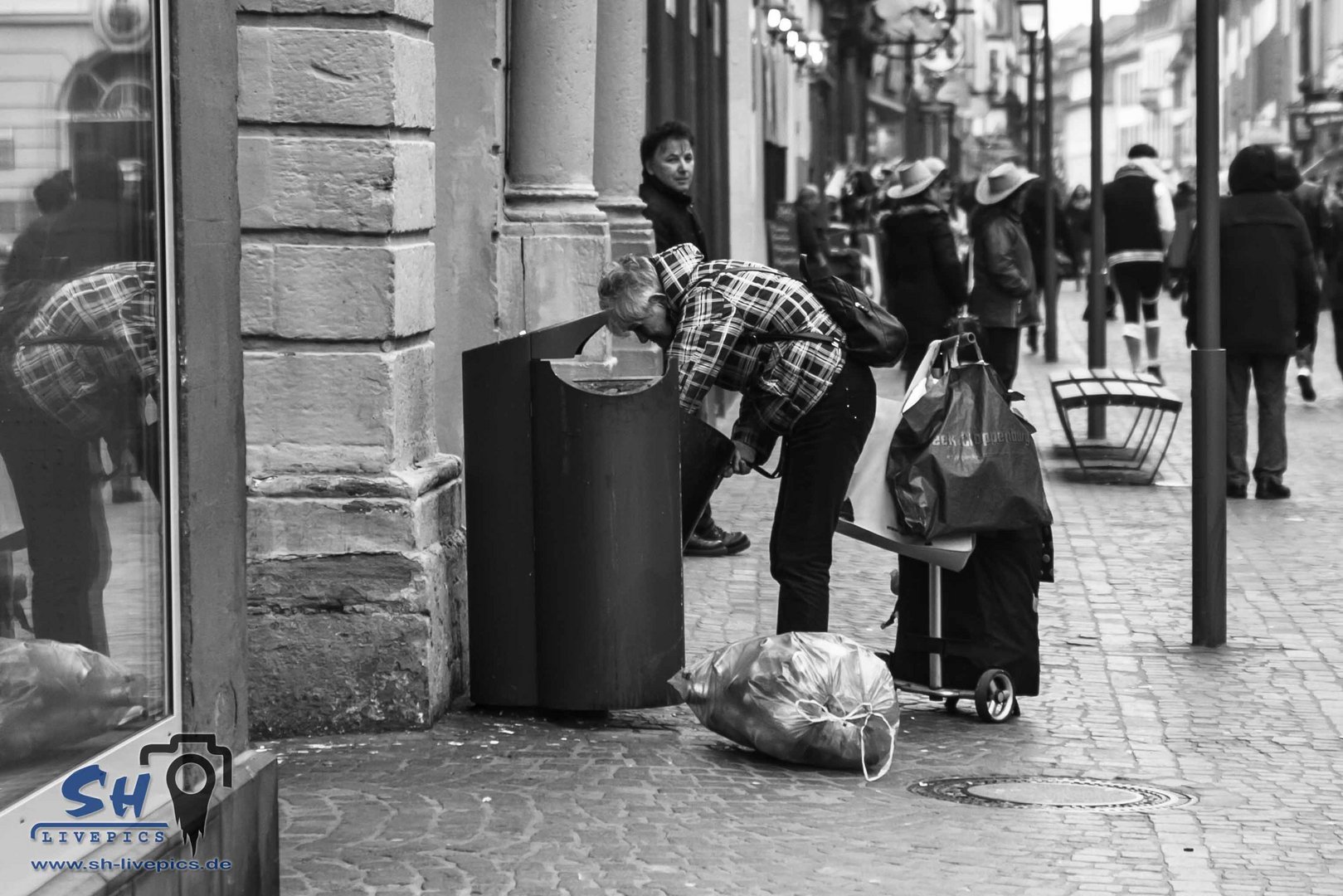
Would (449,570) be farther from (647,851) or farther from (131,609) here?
(131,609)

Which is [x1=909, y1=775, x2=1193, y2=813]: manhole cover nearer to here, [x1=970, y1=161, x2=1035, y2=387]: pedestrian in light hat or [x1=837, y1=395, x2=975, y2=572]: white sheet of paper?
[x1=837, y1=395, x2=975, y2=572]: white sheet of paper

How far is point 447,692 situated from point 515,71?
3335mm

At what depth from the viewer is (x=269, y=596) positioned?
22.3 ft

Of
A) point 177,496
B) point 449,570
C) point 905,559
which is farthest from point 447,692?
point 177,496

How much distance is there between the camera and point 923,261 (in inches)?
543

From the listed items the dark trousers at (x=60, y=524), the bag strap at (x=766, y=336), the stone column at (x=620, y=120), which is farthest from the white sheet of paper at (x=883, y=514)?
the stone column at (x=620, y=120)

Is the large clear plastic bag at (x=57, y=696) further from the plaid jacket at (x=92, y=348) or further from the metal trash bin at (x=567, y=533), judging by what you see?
the metal trash bin at (x=567, y=533)

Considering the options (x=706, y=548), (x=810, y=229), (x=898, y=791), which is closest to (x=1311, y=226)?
(x=810, y=229)

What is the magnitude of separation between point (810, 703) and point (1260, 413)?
22.2 ft

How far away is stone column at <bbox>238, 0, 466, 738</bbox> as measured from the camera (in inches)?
265

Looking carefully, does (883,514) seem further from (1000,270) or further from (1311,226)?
(1311,226)

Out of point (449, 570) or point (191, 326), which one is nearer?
point (191, 326)

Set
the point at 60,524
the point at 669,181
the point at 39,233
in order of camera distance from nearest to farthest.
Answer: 1. the point at 39,233
2. the point at 60,524
3. the point at 669,181

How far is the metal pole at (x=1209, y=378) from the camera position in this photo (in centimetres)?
829
